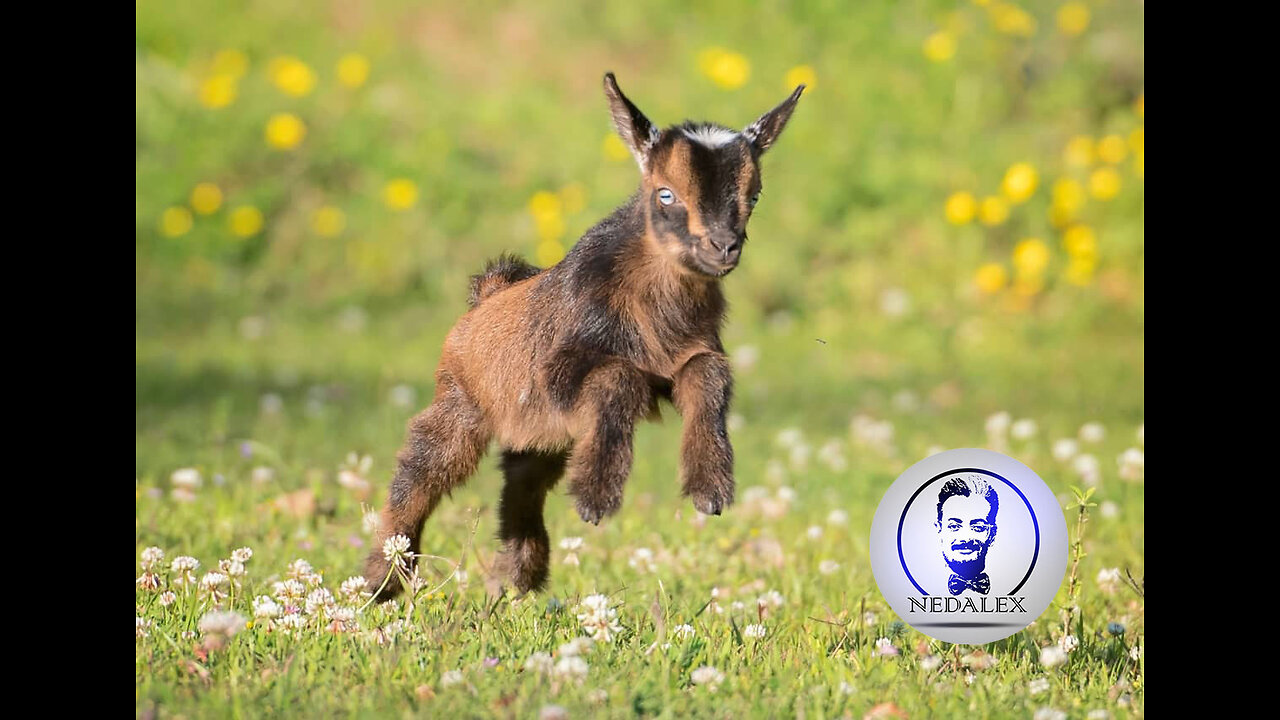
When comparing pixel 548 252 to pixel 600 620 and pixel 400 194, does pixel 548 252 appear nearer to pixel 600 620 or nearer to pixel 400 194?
pixel 400 194

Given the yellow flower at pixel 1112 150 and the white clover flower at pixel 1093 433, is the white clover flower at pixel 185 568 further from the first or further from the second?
the yellow flower at pixel 1112 150

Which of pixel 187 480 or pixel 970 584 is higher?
pixel 187 480

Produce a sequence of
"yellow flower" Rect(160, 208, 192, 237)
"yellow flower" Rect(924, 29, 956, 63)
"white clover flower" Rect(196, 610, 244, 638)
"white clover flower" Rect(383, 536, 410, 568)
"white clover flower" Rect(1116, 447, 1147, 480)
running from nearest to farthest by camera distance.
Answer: "white clover flower" Rect(196, 610, 244, 638) < "white clover flower" Rect(383, 536, 410, 568) < "white clover flower" Rect(1116, 447, 1147, 480) < "yellow flower" Rect(924, 29, 956, 63) < "yellow flower" Rect(160, 208, 192, 237)

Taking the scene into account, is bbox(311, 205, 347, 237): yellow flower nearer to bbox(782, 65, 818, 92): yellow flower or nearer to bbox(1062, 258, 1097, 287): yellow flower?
bbox(782, 65, 818, 92): yellow flower

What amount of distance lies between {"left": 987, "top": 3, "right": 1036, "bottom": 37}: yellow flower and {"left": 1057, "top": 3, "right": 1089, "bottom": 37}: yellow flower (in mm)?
245

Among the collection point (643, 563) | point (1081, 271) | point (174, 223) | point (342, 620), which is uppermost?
point (174, 223)

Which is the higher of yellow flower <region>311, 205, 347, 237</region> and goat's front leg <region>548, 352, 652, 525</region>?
yellow flower <region>311, 205, 347, 237</region>

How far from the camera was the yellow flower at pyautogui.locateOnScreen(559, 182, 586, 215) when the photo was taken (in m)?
11.9

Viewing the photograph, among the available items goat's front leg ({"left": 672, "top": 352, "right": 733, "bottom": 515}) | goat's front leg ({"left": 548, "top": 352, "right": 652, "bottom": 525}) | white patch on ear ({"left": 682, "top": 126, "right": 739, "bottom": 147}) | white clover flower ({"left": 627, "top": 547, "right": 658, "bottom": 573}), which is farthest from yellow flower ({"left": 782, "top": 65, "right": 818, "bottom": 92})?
goat's front leg ({"left": 548, "top": 352, "right": 652, "bottom": 525})

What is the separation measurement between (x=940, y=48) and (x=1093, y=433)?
5382mm

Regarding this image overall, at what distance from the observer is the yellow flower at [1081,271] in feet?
36.3

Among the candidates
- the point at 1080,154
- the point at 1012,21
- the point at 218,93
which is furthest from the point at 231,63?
the point at 1080,154

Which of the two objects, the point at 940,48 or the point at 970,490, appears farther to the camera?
the point at 940,48

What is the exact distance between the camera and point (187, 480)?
6734 millimetres
